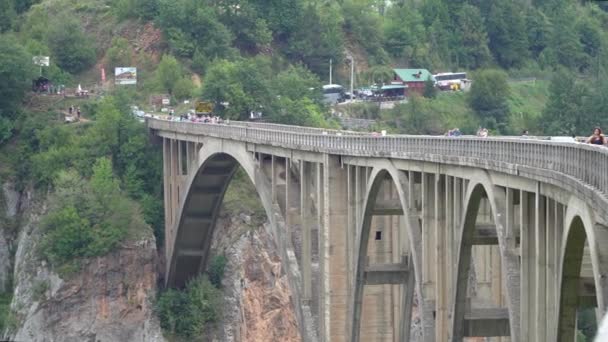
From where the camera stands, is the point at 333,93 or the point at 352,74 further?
the point at 352,74

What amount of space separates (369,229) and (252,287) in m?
38.0

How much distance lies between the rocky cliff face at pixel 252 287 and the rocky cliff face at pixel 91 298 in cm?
428

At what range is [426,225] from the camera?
5691 centimetres

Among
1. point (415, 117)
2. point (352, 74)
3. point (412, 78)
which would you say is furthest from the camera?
point (412, 78)

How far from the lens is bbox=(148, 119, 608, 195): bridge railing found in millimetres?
40719

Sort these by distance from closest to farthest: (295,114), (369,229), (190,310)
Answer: (369,229), (190,310), (295,114)

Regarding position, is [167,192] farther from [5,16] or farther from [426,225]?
[426,225]

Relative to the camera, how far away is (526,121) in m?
146

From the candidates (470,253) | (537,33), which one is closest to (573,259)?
(470,253)

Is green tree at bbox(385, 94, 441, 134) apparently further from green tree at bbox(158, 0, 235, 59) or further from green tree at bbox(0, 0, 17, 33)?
green tree at bbox(0, 0, 17, 33)

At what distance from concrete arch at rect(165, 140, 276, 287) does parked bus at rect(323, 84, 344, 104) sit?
39.2 meters

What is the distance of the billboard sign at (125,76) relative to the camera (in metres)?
131

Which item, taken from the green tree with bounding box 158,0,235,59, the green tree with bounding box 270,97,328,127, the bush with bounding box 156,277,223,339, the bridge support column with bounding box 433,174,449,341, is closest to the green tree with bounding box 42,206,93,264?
the bush with bounding box 156,277,223,339

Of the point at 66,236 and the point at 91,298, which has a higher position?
the point at 66,236
